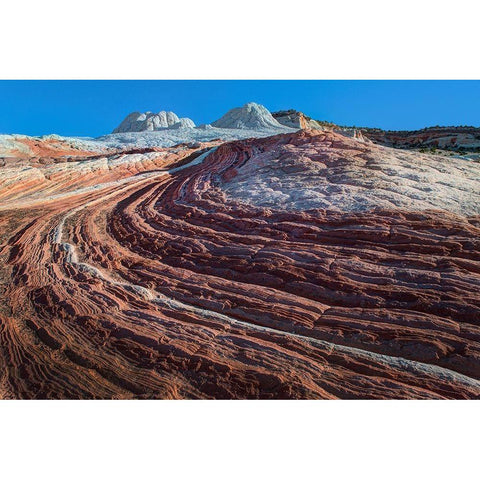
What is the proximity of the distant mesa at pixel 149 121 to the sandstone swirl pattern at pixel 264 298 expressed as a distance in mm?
77787

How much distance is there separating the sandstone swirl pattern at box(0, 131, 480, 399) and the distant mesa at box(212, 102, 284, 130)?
54.1m

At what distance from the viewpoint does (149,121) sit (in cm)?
8331

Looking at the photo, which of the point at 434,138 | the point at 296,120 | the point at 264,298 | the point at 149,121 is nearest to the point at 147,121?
the point at 149,121

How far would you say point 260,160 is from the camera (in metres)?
15.7

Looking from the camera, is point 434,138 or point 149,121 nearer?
point 434,138

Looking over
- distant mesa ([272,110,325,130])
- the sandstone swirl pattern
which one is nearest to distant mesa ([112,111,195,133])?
distant mesa ([272,110,325,130])

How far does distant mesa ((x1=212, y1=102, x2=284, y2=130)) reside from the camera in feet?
205

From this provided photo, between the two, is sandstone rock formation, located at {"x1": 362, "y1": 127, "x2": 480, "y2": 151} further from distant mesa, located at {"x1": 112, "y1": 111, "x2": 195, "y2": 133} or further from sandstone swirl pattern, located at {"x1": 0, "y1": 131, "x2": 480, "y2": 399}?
distant mesa, located at {"x1": 112, "y1": 111, "x2": 195, "y2": 133}

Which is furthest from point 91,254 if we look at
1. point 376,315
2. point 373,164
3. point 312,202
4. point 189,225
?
point 373,164

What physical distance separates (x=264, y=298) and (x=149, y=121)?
86290 millimetres

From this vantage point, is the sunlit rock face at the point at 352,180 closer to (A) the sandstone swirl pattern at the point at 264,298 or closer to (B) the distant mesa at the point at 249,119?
(A) the sandstone swirl pattern at the point at 264,298

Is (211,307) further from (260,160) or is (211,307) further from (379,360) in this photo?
(260,160)

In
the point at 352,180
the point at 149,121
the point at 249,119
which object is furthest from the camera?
the point at 149,121

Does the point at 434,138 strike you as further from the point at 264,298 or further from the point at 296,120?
the point at 264,298
